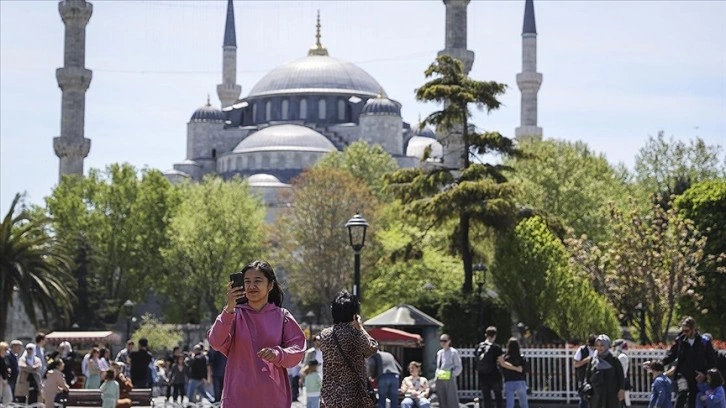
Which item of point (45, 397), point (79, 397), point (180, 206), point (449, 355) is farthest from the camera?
point (180, 206)

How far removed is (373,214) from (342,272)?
287 cm

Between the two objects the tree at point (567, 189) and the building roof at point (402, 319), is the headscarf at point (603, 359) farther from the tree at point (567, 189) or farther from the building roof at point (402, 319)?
the tree at point (567, 189)

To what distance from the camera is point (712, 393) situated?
14.1 m

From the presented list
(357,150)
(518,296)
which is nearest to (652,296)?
(518,296)

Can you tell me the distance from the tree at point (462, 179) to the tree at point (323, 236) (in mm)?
21711

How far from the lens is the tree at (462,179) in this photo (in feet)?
105

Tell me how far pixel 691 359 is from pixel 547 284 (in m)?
24.2

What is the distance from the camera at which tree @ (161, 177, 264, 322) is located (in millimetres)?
60969

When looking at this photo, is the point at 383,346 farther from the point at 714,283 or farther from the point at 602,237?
the point at 602,237

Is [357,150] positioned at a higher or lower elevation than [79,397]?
higher

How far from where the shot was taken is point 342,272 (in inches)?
2217

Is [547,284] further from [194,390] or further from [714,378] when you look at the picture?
[714,378]

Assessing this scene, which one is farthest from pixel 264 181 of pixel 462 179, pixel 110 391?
pixel 110 391

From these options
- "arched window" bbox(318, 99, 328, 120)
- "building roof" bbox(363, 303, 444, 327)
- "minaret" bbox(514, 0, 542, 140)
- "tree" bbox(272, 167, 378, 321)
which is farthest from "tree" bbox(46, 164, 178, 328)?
"arched window" bbox(318, 99, 328, 120)
